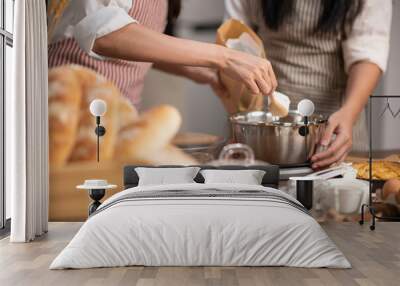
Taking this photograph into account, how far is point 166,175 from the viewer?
253 inches

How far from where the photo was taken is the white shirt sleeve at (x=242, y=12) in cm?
688

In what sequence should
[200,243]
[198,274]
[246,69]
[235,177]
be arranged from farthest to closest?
[246,69] → [235,177] → [200,243] → [198,274]

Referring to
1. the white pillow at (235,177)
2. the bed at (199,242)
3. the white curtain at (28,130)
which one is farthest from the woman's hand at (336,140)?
the white curtain at (28,130)

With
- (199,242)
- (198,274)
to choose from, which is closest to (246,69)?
(199,242)

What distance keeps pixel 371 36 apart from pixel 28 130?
12.1 feet

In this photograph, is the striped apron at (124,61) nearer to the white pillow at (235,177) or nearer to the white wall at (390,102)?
the white pillow at (235,177)

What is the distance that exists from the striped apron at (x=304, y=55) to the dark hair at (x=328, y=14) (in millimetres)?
A: 48

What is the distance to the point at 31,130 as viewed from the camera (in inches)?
227

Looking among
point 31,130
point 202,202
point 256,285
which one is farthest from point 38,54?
point 256,285

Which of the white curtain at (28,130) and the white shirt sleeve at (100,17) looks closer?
the white curtain at (28,130)

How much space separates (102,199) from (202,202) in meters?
2.51

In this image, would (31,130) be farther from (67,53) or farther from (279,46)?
(279,46)

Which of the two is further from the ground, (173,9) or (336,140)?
(173,9)

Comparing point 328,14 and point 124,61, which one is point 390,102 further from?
point 124,61
